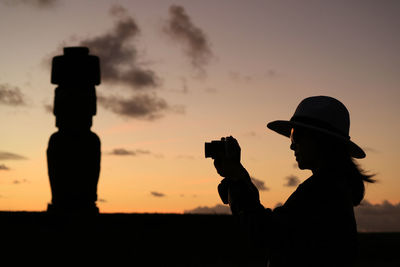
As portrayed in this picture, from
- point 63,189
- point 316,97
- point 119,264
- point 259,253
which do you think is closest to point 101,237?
point 119,264

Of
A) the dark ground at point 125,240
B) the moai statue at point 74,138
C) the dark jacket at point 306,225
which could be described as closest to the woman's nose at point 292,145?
the dark jacket at point 306,225

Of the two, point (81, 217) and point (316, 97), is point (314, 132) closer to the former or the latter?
point (316, 97)

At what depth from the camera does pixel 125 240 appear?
10555 millimetres

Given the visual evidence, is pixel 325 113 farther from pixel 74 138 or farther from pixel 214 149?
pixel 74 138

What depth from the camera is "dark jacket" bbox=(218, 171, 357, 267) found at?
100 inches

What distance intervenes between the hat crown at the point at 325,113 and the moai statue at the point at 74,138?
8769 millimetres

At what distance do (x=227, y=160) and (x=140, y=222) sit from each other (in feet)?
27.1

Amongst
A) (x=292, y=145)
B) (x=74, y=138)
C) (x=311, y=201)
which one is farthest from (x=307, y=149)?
(x=74, y=138)

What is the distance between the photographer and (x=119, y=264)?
→ 10320 millimetres

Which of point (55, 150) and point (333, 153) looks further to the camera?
point (55, 150)

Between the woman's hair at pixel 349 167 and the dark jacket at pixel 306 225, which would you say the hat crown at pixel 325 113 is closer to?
the woman's hair at pixel 349 167

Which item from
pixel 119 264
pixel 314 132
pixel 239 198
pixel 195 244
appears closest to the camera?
pixel 239 198

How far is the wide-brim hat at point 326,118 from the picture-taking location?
113 inches

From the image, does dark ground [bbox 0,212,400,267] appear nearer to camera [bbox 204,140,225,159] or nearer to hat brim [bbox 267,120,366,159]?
hat brim [bbox 267,120,366,159]
